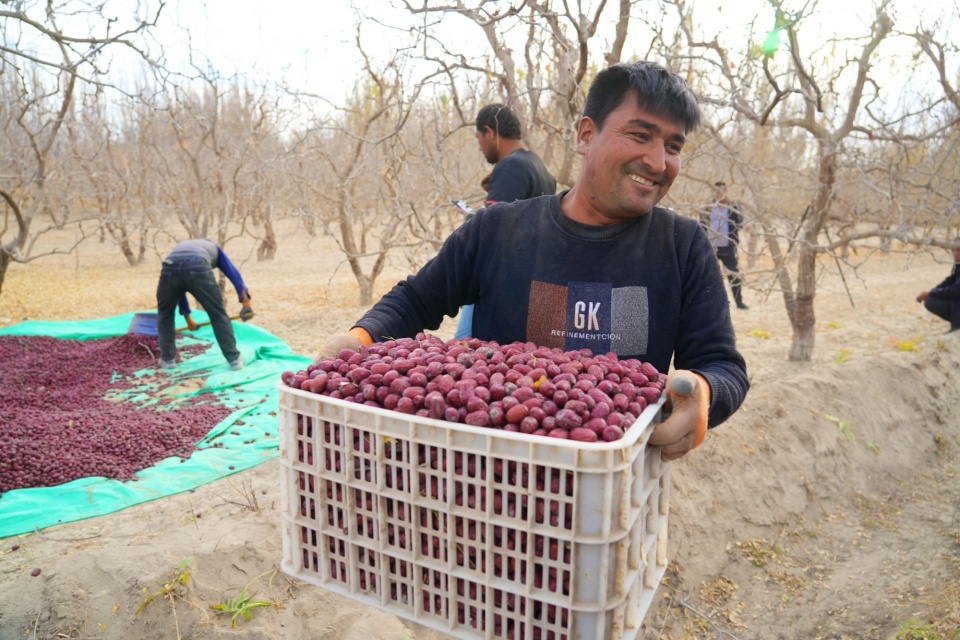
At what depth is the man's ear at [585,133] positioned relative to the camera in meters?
1.95

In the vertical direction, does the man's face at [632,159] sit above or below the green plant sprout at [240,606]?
above

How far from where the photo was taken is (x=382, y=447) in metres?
1.37

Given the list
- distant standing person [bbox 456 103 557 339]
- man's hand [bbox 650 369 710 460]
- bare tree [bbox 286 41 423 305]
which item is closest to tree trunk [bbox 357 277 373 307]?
bare tree [bbox 286 41 423 305]

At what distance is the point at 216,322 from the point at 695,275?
575 centimetres

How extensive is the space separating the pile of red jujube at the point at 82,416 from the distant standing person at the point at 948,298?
771cm

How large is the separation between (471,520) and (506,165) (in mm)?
2972

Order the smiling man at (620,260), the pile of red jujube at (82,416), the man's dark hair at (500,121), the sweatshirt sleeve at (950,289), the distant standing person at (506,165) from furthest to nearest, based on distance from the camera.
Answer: the sweatshirt sleeve at (950,289) < the pile of red jujube at (82,416) < the man's dark hair at (500,121) < the distant standing person at (506,165) < the smiling man at (620,260)

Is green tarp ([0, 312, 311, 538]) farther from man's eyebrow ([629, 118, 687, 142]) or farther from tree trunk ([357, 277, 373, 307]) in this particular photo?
man's eyebrow ([629, 118, 687, 142])

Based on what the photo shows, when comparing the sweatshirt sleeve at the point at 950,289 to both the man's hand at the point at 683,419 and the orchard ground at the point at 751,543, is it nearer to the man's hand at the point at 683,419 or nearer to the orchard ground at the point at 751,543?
the orchard ground at the point at 751,543

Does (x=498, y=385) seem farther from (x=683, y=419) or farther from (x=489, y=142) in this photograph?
(x=489, y=142)

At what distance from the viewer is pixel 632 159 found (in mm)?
1836

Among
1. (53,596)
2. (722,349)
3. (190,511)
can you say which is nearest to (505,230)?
(722,349)

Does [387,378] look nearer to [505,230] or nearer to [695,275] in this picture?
[505,230]

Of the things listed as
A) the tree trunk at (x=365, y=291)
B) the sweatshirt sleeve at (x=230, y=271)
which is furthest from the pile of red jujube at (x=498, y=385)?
the tree trunk at (x=365, y=291)
